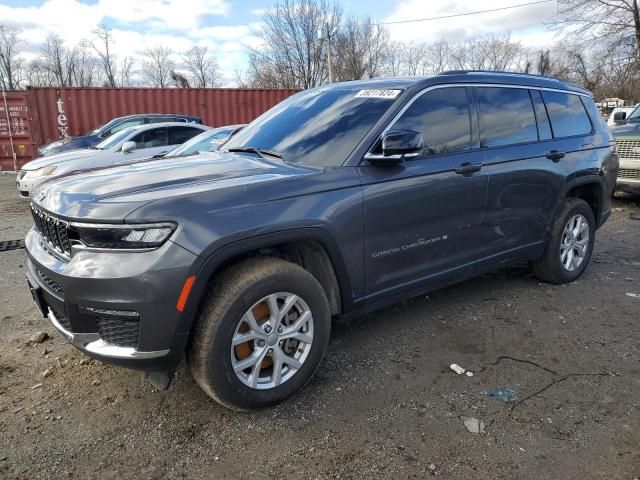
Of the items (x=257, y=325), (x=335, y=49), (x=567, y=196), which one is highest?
(x=335, y=49)

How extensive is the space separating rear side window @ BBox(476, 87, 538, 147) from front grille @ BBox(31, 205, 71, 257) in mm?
2907

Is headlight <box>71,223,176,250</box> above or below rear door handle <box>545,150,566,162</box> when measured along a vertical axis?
below

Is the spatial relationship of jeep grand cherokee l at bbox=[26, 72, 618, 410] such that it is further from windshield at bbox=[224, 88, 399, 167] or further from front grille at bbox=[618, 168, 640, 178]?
front grille at bbox=[618, 168, 640, 178]

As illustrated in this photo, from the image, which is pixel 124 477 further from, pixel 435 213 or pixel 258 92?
pixel 258 92

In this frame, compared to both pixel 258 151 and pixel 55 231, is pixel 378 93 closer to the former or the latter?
pixel 258 151

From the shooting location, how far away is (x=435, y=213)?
3482 mm

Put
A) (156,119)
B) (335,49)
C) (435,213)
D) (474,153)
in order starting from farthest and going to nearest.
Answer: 1. (335,49)
2. (156,119)
3. (474,153)
4. (435,213)

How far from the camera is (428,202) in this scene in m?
3.42

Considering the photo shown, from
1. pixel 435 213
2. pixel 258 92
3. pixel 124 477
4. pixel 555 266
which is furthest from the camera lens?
pixel 258 92

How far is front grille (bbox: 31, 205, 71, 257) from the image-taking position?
8.60 feet

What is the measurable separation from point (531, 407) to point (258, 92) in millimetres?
16527

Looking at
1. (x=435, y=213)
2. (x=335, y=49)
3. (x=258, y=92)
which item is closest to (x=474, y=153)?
(x=435, y=213)

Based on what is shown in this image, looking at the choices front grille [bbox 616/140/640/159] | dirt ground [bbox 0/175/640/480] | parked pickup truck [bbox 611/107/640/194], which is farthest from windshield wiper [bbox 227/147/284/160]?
front grille [bbox 616/140/640/159]

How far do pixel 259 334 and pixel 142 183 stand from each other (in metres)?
1.03
